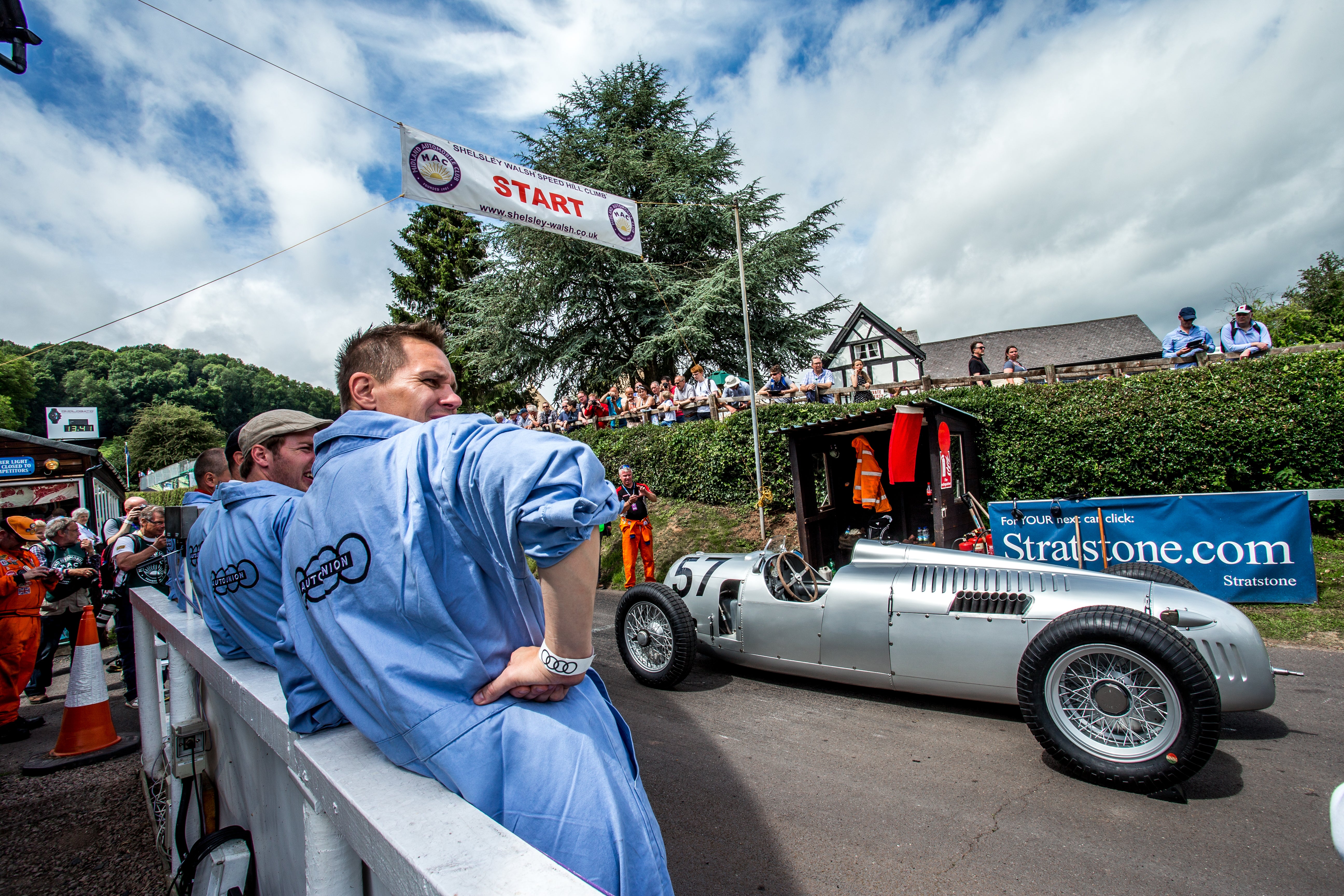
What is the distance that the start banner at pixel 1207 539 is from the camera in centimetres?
677

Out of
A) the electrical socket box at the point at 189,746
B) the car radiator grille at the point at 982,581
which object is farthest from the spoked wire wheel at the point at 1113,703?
the electrical socket box at the point at 189,746

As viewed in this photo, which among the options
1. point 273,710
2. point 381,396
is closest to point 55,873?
point 273,710

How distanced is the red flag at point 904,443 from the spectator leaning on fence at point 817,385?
19.4ft

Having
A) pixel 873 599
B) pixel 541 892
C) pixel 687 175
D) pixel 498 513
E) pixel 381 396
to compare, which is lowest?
pixel 873 599

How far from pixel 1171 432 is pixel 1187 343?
5.85 ft

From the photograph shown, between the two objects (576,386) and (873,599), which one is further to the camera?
(576,386)

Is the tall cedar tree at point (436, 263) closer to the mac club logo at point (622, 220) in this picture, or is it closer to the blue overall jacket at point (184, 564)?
the mac club logo at point (622, 220)

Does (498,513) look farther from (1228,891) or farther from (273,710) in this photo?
(1228,891)

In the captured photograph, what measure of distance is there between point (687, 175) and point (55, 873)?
22.6 metres

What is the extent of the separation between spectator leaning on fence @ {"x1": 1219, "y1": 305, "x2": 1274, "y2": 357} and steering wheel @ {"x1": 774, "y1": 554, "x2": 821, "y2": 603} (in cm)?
945

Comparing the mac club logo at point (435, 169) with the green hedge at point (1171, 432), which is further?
the green hedge at point (1171, 432)

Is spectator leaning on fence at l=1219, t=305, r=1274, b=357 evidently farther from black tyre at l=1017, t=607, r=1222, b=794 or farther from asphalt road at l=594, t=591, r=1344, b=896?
black tyre at l=1017, t=607, r=1222, b=794

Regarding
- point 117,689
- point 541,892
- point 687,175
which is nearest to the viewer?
point 541,892

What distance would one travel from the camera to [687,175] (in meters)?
22.2
